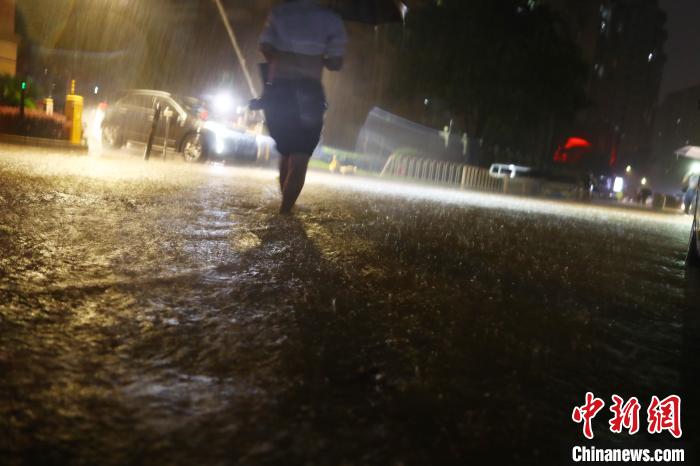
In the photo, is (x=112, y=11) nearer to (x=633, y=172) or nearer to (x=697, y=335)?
(x=697, y=335)

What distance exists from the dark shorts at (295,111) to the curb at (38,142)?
895cm

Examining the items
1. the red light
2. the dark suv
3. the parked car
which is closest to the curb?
the dark suv

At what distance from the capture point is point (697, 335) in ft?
10.9

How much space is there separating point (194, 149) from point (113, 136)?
3.02 meters

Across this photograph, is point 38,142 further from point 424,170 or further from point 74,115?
point 424,170

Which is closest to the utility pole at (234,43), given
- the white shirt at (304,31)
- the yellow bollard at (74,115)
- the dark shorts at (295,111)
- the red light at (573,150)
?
the yellow bollard at (74,115)

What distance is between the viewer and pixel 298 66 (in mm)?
6074

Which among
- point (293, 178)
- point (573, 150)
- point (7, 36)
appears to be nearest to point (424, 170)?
point (7, 36)

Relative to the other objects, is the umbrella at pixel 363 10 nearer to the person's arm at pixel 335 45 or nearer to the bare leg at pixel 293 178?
the person's arm at pixel 335 45

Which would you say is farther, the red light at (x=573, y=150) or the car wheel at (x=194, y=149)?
the red light at (x=573, y=150)

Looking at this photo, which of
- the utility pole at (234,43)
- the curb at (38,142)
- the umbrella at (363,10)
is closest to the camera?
the umbrella at (363,10)

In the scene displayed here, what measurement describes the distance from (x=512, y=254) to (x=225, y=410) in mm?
4323
